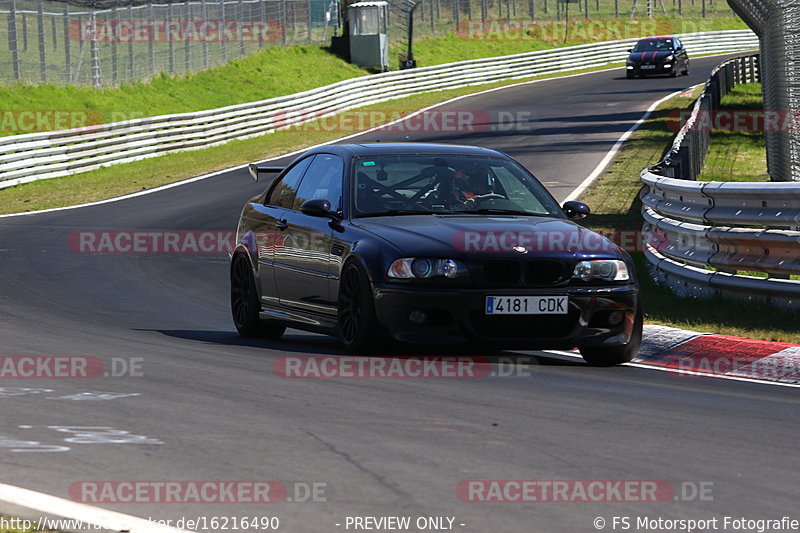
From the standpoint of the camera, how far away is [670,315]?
11375 mm

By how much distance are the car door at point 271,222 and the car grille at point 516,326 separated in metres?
2.28

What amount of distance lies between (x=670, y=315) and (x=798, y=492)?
6067mm

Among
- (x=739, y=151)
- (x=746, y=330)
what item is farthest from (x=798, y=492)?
(x=739, y=151)

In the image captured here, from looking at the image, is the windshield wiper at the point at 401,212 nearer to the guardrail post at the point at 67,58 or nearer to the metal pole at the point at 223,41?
the guardrail post at the point at 67,58

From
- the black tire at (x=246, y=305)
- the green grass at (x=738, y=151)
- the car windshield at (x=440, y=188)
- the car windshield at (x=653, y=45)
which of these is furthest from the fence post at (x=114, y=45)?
the car windshield at (x=440, y=188)

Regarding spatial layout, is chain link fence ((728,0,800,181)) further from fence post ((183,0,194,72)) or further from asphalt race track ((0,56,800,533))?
fence post ((183,0,194,72))

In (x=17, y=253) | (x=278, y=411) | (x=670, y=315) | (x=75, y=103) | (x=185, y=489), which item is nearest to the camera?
(x=185, y=489)

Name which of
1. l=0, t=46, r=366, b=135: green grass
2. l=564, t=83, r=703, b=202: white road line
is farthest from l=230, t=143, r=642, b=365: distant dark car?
l=0, t=46, r=366, b=135: green grass

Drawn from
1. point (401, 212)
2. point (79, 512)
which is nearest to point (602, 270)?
point (401, 212)

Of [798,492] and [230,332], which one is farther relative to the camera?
[230,332]

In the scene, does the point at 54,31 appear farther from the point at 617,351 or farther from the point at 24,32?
the point at 617,351

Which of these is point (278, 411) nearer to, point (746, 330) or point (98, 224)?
point (746, 330)

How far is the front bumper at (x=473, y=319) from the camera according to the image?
8.70 meters

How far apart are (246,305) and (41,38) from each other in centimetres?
2902
